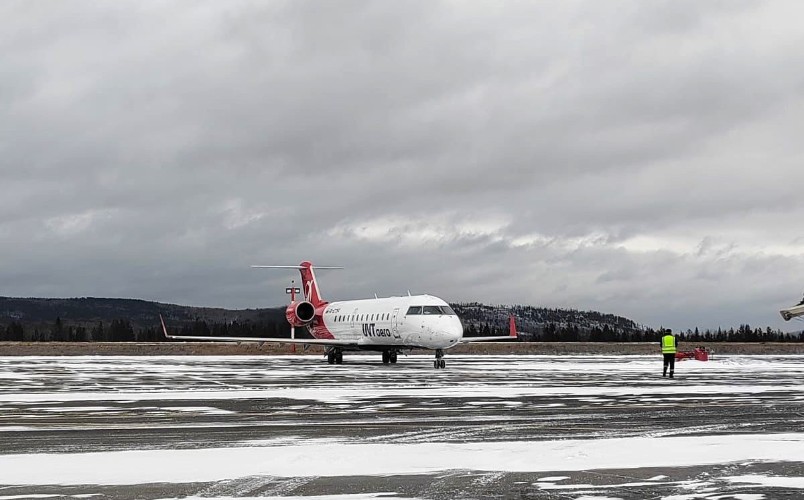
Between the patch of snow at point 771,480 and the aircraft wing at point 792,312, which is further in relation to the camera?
the aircraft wing at point 792,312

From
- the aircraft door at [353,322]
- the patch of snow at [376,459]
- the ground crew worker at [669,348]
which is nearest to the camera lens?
the patch of snow at [376,459]

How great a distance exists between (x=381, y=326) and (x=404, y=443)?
33.5m

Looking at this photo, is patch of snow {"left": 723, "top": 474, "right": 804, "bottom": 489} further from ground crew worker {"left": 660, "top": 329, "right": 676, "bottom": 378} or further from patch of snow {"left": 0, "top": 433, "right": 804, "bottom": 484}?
ground crew worker {"left": 660, "top": 329, "right": 676, "bottom": 378}

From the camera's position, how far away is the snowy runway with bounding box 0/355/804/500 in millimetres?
10164

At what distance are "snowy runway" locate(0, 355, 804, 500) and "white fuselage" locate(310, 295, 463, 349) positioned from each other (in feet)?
55.7

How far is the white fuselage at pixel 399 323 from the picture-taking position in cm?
4222

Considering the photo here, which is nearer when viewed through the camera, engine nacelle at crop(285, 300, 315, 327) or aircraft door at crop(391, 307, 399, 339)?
aircraft door at crop(391, 307, 399, 339)

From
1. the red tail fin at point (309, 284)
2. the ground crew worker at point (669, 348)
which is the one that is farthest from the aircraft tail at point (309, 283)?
the ground crew worker at point (669, 348)

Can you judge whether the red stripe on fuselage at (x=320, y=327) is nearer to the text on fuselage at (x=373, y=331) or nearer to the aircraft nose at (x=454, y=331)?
the text on fuselage at (x=373, y=331)

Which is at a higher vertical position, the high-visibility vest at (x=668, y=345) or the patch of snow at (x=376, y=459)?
the high-visibility vest at (x=668, y=345)

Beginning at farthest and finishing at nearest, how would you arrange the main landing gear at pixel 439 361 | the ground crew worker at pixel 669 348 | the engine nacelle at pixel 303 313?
the engine nacelle at pixel 303 313 < the main landing gear at pixel 439 361 < the ground crew worker at pixel 669 348

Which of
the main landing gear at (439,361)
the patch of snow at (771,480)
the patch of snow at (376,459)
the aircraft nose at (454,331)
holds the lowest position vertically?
the patch of snow at (771,480)

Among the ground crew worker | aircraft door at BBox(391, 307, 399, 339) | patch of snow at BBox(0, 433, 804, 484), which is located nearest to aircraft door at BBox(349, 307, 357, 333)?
aircraft door at BBox(391, 307, 399, 339)

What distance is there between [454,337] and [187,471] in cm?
3088
